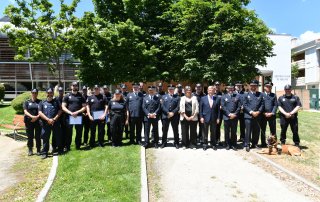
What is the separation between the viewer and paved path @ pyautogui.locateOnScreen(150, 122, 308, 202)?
6340 mm

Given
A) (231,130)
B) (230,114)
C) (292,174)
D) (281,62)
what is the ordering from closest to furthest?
1. (292,174)
2. (230,114)
3. (231,130)
4. (281,62)

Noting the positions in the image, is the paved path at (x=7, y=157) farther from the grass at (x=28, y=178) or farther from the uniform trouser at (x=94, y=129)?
the uniform trouser at (x=94, y=129)

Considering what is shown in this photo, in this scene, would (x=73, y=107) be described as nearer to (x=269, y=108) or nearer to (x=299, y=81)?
(x=269, y=108)

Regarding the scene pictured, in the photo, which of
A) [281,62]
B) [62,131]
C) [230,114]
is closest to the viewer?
[62,131]

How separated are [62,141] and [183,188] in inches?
180

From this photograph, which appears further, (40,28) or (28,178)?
(40,28)

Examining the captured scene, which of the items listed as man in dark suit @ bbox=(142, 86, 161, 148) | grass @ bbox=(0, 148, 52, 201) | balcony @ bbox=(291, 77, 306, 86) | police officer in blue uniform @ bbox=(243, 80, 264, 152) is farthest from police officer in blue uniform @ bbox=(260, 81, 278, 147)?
balcony @ bbox=(291, 77, 306, 86)

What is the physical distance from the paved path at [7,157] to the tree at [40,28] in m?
8.23

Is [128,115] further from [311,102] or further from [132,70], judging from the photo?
[311,102]

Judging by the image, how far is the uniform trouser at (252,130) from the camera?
33.2ft

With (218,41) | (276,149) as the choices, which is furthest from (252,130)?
(218,41)

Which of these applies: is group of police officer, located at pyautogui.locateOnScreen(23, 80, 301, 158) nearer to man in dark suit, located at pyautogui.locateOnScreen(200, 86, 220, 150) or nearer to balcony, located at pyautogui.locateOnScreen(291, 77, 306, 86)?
man in dark suit, located at pyautogui.locateOnScreen(200, 86, 220, 150)

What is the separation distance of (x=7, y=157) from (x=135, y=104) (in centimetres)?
413

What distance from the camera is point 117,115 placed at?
10.0 m
